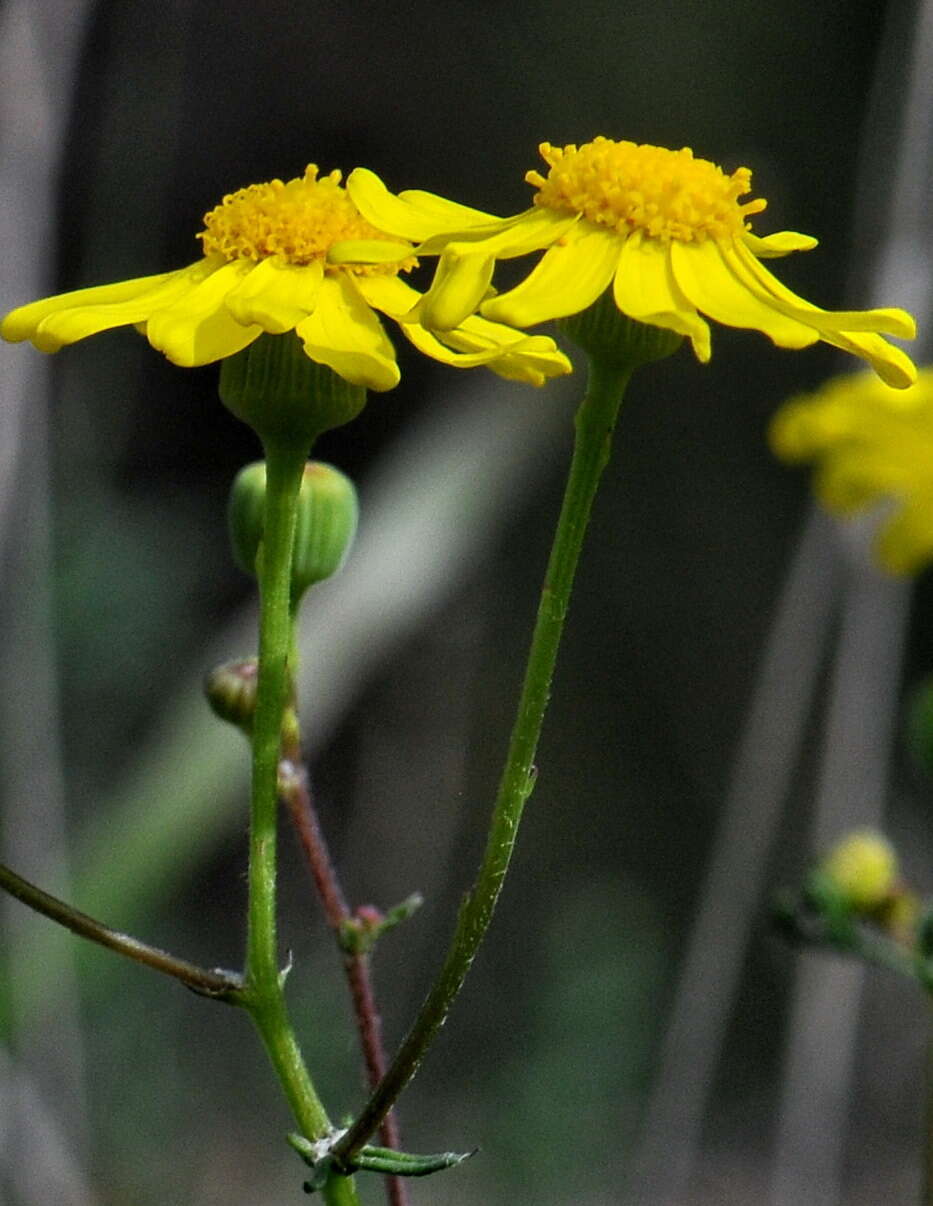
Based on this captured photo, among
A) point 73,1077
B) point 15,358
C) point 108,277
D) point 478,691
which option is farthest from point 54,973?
point 478,691

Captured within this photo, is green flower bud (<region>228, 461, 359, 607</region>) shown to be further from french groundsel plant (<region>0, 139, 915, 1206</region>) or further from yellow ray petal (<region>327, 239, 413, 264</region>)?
yellow ray petal (<region>327, 239, 413, 264</region>)

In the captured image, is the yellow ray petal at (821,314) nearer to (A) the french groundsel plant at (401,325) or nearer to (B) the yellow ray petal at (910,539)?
(A) the french groundsel plant at (401,325)

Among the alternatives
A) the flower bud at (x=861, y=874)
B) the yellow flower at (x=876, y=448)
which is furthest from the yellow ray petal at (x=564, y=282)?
the yellow flower at (x=876, y=448)

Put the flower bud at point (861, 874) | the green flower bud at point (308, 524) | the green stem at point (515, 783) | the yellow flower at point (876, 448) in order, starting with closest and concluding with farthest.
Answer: the green stem at point (515, 783) → the green flower bud at point (308, 524) → the flower bud at point (861, 874) → the yellow flower at point (876, 448)

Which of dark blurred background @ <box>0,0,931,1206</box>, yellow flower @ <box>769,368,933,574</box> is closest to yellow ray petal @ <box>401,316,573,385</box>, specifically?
yellow flower @ <box>769,368,933,574</box>

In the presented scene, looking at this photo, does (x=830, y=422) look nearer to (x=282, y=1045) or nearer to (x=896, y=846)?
(x=282, y=1045)

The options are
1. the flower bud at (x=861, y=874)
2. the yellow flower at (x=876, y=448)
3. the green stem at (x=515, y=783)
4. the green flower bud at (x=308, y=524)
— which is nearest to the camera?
the green stem at (x=515, y=783)
